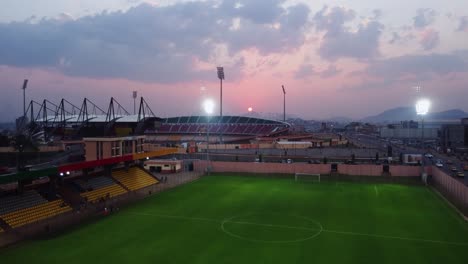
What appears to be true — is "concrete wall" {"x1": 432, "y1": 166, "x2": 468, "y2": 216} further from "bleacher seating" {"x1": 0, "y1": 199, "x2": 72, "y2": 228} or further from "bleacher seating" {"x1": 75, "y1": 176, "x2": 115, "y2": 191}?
"bleacher seating" {"x1": 75, "y1": 176, "x2": 115, "y2": 191}

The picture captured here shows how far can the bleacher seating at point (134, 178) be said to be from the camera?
152ft

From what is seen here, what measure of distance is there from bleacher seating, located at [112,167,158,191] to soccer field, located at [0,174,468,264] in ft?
17.3

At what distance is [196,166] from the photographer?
6381 centimetres

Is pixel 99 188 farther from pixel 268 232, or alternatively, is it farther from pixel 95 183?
pixel 268 232

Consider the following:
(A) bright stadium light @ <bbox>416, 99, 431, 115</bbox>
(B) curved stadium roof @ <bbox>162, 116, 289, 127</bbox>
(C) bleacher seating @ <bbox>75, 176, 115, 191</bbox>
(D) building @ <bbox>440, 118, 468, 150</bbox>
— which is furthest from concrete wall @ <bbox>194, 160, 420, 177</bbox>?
(B) curved stadium roof @ <bbox>162, 116, 289, 127</bbox>

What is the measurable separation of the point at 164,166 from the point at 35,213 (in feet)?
106

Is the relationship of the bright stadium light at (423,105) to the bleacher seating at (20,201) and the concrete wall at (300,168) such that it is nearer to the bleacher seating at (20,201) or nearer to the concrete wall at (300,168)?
the concrete wall at (300,168)

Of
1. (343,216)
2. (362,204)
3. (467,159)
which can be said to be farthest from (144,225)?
(467,159)

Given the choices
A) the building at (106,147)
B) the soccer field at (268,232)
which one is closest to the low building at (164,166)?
the building at (106,147)

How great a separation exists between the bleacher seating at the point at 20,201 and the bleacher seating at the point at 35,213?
1.47 feet

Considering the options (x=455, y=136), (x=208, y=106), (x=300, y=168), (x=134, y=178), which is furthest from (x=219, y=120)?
(x=134, y=178)

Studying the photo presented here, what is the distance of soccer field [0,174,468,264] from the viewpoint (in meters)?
23.6

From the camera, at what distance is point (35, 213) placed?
3142cm

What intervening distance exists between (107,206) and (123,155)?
33.1ft
